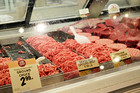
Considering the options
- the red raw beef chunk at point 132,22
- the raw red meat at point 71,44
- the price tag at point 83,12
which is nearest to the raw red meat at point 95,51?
the raw red meat at point 71,44

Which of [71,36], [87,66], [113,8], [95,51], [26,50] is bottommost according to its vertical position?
[87,66]

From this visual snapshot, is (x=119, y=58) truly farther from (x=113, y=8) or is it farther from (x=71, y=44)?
(x=113, y=8)

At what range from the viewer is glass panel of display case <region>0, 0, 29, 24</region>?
218 cm

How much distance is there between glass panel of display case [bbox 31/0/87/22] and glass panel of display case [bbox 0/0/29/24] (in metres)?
0.14

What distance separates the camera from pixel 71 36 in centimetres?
253

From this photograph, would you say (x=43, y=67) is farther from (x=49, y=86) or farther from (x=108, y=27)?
(x=108, y=27)

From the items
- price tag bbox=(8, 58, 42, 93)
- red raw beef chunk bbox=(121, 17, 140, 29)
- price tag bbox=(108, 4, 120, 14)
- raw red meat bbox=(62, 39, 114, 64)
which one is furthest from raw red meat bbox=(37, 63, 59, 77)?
red raw beef chunk bbox=(121, 17, 140, 29)

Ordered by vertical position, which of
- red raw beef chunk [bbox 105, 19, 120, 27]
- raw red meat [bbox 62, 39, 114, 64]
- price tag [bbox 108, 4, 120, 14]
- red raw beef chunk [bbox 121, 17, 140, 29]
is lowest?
raw red meat [bbox 62, 39, 114, 64]

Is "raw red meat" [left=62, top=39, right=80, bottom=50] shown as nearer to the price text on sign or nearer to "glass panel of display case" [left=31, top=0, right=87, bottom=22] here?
"glass panel of display case" [left=31, top=0, right=87, bottom=22]

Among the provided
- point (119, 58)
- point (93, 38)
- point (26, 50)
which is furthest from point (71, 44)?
point (119, 58)

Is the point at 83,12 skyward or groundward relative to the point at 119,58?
skyward

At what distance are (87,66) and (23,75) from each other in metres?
0.52

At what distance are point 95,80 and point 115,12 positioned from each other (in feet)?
4.59

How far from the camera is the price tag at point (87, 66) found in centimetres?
154
